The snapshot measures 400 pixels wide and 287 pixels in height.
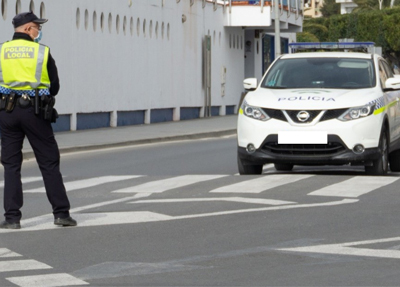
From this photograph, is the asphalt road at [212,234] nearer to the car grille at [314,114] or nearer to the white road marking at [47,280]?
the white road marking at [47,280]

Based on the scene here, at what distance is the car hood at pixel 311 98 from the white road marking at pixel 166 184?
1151mm

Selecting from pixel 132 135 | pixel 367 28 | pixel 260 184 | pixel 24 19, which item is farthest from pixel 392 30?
pixel 24 19

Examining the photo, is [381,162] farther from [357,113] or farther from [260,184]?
[260,184]

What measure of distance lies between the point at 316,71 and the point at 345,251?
7.65 m

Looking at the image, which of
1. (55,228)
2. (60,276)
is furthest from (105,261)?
(55,228)

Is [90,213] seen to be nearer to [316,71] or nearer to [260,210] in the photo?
[260,210]

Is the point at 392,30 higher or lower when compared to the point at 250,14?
lower

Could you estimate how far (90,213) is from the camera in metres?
11.3

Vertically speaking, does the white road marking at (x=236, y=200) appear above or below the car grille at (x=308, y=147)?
below

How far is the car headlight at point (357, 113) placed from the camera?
14625mm

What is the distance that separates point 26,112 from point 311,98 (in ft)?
18.0

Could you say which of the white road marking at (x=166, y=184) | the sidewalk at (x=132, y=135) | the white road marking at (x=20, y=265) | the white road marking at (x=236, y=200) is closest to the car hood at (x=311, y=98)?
the white road marking at (x=166, y=184)

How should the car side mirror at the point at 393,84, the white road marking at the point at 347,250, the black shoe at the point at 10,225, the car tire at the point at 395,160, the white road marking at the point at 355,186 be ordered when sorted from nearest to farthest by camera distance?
the white road marking at the point at 347,250 < the black shoe at the point at 10,225 < the white road marking at the point at 355,186 < the car side mirror at the point at 393,84 < the car tire at the point at 395,160

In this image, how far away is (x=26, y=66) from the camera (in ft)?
32.9
